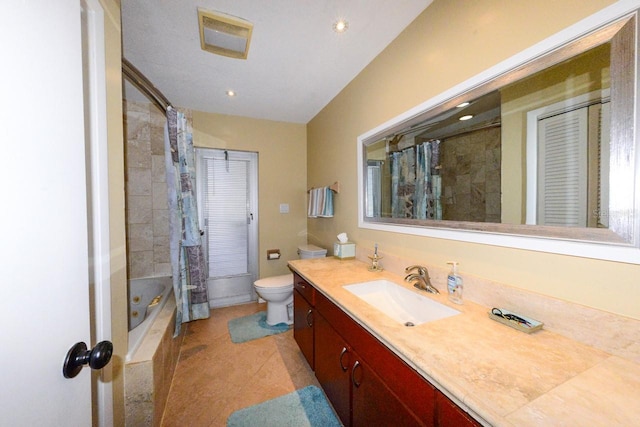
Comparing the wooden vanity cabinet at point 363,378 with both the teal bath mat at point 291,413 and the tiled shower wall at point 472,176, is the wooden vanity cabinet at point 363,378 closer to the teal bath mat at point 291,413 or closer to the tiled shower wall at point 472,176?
the teal bath mat at point 291,413

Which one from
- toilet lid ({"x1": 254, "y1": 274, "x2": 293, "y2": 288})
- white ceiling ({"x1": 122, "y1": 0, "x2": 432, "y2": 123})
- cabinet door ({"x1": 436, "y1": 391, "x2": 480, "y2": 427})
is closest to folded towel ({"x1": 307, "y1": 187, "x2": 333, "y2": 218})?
toilet lid ({"x1": 254, "y1": 274, "x2": 293, "y2": 288})

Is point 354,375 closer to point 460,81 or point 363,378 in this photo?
point 363,378

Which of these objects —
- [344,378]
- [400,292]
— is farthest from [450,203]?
[344,378]

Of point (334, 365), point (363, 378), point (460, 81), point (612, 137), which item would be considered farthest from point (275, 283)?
point (612, 137)

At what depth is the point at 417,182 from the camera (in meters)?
1.51

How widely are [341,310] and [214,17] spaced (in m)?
1.90

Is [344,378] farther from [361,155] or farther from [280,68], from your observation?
[280,68]

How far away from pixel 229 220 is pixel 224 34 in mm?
2054

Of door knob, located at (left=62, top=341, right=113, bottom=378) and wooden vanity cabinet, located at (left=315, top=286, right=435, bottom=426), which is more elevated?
door knob, located at (left=62, top=341, right=113, bottom=378)

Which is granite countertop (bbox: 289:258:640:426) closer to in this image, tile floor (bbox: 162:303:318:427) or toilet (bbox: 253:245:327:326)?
tile floor (bbox: 162:303:318:427)

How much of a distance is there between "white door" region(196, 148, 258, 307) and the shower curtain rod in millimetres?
796

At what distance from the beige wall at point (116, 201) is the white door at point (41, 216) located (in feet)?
1.45

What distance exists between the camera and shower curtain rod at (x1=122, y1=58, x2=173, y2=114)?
152 cm

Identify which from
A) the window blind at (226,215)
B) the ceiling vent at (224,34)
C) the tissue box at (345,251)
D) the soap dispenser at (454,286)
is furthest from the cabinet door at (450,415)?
the window blind at (226,215)
